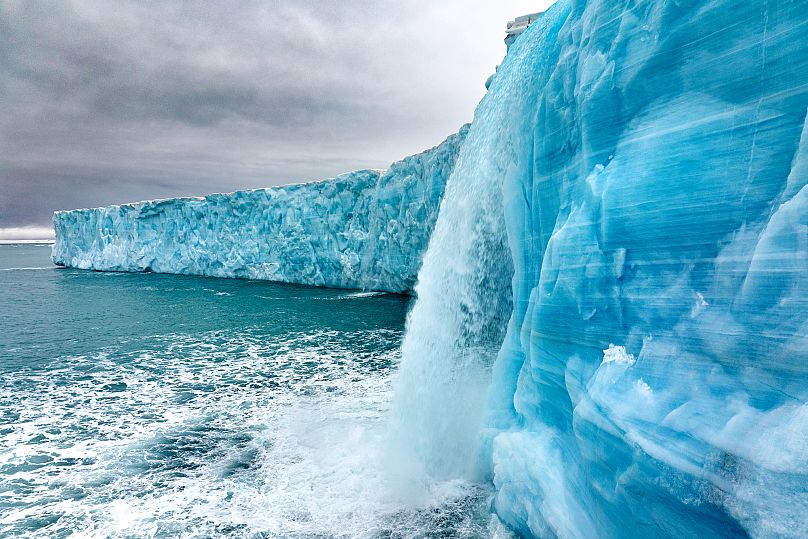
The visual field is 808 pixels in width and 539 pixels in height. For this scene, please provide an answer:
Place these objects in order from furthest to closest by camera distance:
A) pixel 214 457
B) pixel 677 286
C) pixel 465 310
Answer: pixel 465 310
pixel 214 457
pixel 677 286

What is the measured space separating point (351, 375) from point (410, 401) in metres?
4.17

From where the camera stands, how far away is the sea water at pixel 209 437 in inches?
197

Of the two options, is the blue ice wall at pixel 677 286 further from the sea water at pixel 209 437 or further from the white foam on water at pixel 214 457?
the sea water at pixel 209 437

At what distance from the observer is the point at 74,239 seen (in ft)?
141

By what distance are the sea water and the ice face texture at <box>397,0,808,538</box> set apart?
5.96 ft

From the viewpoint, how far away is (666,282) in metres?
3.04

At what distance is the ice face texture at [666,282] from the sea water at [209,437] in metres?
1.82

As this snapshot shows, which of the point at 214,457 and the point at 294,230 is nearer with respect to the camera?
the point at 214,457

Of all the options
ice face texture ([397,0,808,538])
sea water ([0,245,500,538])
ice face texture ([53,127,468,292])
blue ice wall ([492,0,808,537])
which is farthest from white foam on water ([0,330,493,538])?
ice face texture ([53,127,468,292])

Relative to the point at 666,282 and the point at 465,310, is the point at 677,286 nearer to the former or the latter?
the point at 666,282

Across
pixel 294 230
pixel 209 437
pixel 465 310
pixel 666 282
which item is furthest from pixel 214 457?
pixel 294 230

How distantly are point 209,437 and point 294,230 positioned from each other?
73.2 ft

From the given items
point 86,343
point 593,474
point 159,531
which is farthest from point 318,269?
point 593,474

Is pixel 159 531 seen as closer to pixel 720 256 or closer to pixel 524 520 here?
pixel 524 520
